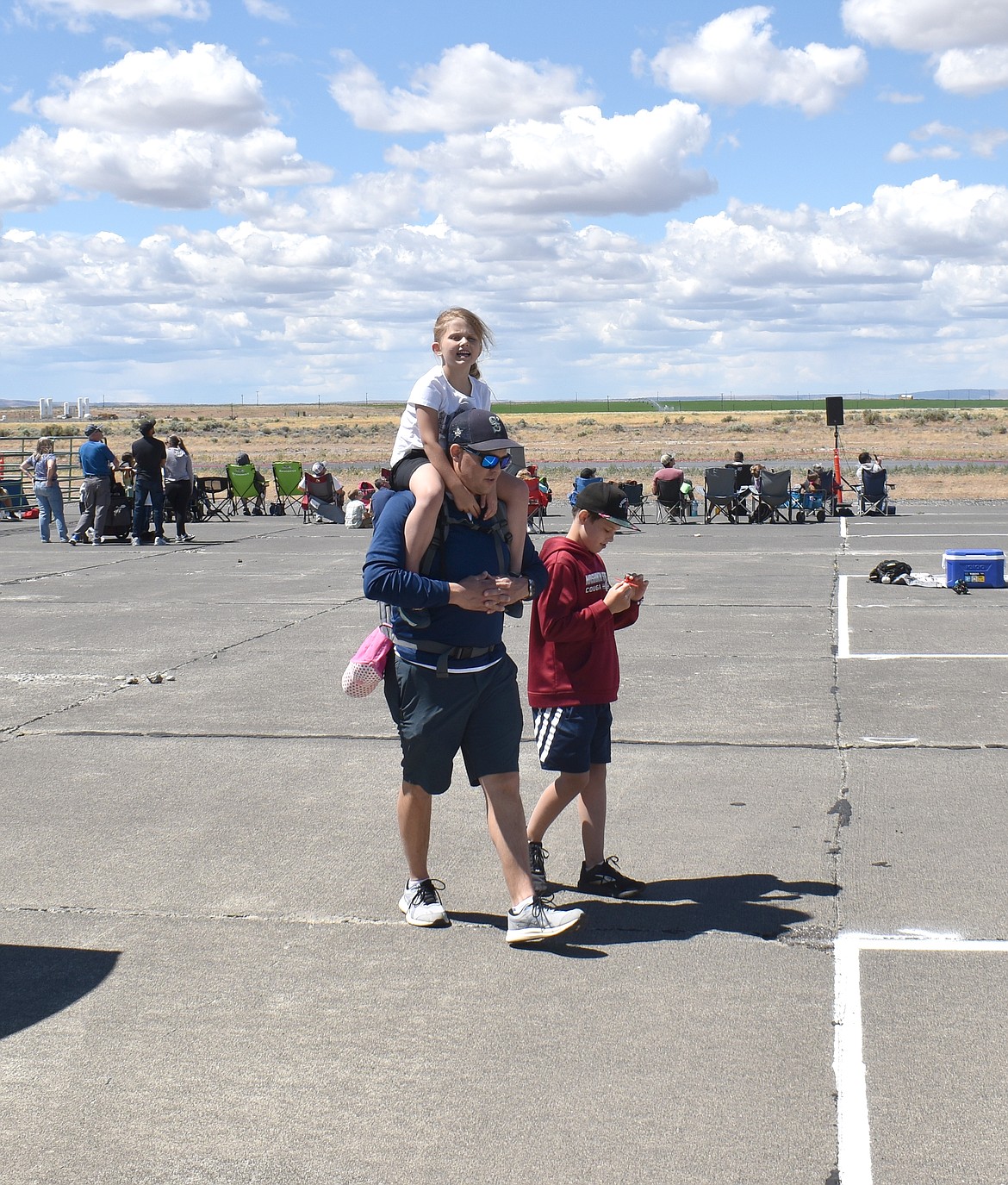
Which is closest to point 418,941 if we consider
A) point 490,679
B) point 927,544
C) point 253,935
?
point 253,935

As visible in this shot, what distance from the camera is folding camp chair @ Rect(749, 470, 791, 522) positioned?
88.8ft

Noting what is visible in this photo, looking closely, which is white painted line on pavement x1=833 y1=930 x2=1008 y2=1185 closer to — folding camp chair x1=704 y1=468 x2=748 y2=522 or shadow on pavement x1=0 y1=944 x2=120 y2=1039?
shadow on pavement x1=0 y1=944 x2=120 y2=1039

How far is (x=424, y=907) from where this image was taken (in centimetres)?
500

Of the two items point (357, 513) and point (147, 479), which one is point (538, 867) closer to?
point (147, 479)

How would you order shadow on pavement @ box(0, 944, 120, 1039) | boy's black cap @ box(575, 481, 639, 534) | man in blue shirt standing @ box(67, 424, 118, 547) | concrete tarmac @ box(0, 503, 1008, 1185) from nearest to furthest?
concrete tarmac @ box(0, 503, 1008, 1185)
shadow on pavement @ box(0, 944, 120, 1039)
boy's black cap @ box(575, 481, 639, 534)
man in blue shirt standing @ box(67, 424, 118, 547)

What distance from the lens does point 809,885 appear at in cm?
542

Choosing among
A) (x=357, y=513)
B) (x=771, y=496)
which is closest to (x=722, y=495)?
(x=771, y=496)

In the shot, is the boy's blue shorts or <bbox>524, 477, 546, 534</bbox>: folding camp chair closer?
the boy's blue shorts

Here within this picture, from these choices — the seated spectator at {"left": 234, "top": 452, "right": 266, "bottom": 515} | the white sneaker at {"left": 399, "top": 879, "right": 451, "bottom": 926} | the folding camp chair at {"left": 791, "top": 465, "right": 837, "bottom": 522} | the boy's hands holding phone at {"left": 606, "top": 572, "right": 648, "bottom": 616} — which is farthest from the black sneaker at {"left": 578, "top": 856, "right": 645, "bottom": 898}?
the seated spectator at {"left": 234, "top": 452, "right": 266, "bottom": 515}

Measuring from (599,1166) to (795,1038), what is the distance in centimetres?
93

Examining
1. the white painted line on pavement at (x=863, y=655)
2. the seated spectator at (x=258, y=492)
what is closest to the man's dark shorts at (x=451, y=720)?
the white painted line on pavement at (x=863, y=655)

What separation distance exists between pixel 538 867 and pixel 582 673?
78 cm

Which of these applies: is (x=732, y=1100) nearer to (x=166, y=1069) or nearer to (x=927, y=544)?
(x=166, y=1069)

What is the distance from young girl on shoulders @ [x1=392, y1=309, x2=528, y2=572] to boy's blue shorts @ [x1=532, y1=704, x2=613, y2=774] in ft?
2.18
